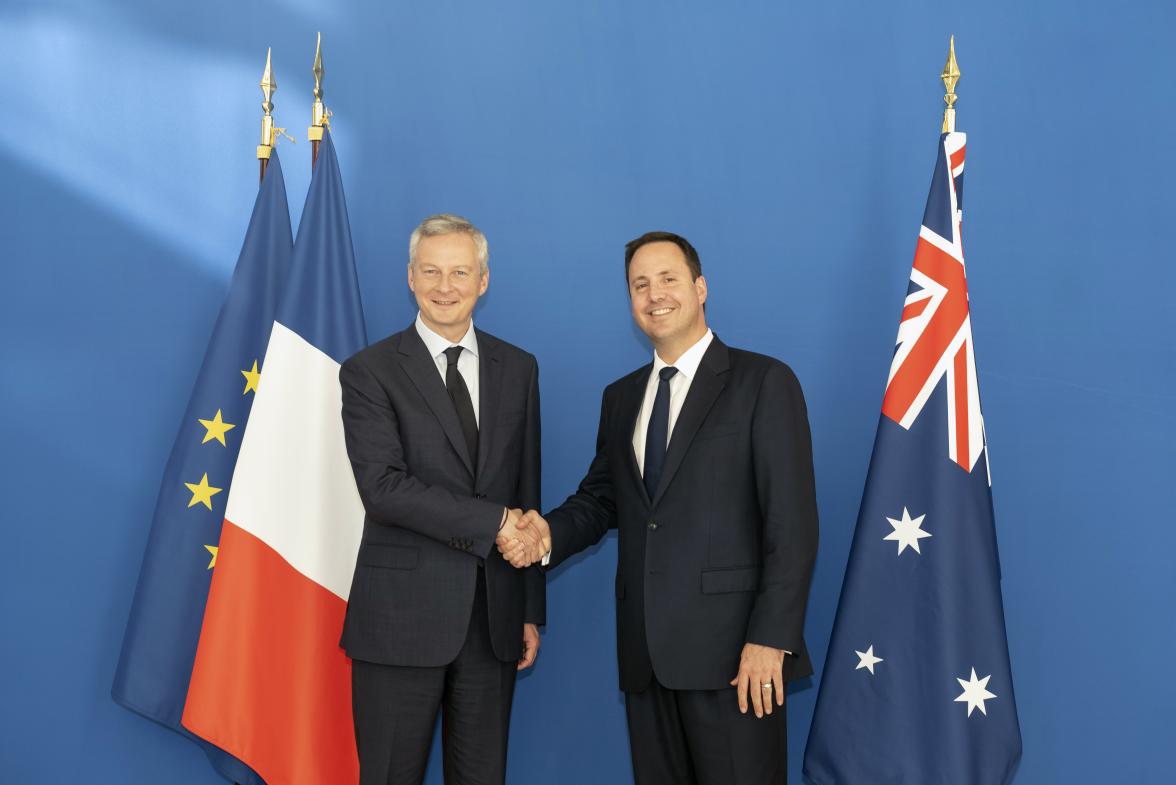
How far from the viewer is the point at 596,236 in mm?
2986

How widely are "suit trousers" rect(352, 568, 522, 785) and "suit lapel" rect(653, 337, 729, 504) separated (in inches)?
21.6

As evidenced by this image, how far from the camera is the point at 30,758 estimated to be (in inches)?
115

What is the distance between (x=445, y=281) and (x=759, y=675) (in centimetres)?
121

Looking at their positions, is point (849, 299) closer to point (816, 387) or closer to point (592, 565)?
point (816, 387)

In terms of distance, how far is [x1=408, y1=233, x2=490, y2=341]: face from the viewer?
7.38ft

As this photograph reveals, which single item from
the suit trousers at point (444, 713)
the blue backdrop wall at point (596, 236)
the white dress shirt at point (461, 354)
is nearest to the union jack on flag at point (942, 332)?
the blue backdrop wall at point (596, 236)

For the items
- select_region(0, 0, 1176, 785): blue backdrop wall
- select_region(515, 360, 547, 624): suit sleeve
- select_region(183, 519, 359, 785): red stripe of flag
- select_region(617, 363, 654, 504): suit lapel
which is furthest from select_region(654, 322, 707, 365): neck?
select_region(183, 519, 359, 785): red stripe of flag

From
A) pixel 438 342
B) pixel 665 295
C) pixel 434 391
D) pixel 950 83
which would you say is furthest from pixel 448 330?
pixel 950 83

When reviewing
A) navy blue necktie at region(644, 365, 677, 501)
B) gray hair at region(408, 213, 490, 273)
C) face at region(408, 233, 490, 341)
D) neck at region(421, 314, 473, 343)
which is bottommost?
navy blue necktie at region(644, 365, 677, 501)

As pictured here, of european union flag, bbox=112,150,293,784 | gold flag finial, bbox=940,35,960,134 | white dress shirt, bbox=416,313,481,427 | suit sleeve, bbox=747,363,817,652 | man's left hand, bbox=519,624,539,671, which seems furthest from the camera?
european union flag, bbox=112,150,293,784

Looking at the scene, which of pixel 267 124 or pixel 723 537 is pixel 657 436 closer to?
Answer: pixel 723 537

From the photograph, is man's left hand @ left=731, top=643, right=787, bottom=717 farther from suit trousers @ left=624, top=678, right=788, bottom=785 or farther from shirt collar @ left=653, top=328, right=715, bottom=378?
shirt collar @ left=653, top=328, right=715, bottom=378

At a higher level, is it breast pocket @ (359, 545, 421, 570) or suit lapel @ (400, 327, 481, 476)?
suit lapel @ (400, 327, 481, 476)

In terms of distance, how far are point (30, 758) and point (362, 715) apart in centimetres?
157
